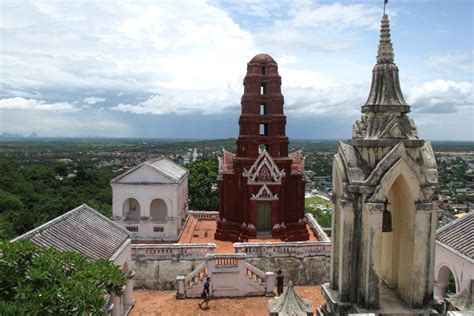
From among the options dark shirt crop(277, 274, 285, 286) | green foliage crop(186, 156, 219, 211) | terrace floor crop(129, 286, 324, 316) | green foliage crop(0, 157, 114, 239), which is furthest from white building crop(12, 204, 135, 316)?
green foliage crop(0, 157, 114, 239)

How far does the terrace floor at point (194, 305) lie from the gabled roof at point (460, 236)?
6.42 metres

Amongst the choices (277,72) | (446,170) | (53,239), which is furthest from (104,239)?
(446,170)

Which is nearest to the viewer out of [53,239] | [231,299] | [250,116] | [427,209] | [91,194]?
[427,209]

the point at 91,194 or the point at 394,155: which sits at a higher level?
the point at 394,155

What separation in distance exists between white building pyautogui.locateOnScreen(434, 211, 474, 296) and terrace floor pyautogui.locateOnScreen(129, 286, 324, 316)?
5.62m

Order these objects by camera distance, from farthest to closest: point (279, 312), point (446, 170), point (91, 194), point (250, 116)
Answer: point (446, 170) < point (91, 194) < point (250, 116) < point (279, 312)

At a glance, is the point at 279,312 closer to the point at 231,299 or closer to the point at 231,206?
the point at 231,299

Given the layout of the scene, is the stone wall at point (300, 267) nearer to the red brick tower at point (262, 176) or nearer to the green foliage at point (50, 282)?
the red brick tower at point (262, 176)

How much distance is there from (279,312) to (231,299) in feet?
37.2

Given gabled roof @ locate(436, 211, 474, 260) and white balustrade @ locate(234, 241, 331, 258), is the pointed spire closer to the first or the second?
gabled roof @ locate(436, 211, 474, 260)

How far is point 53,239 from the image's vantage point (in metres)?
13.1

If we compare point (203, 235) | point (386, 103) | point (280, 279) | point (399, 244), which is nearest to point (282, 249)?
point (280, 279)

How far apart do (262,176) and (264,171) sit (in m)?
0.33

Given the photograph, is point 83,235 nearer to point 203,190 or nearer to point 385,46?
point 385,46
